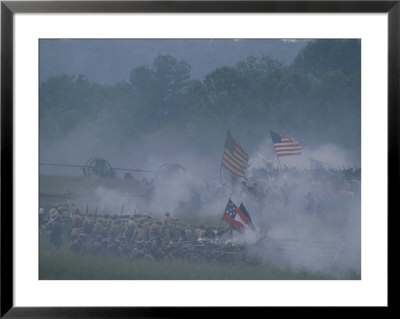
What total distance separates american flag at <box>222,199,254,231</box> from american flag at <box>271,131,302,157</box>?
51 centimetres

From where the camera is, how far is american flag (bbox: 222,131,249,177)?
3223mm

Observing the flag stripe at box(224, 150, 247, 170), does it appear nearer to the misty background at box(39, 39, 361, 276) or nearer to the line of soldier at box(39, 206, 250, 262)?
the misty background at box(39, 39, 361, 276)

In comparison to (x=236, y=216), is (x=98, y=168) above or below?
above

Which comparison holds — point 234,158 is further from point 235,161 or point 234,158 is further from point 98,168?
point 98,168

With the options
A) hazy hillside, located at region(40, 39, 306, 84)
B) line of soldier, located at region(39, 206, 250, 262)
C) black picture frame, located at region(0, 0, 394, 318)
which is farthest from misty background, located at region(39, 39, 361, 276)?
black picture frame, located at region(0, 0, 394, 318)

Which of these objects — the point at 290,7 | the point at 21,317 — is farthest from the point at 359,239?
the point at 21,317

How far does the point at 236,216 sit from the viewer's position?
3.20 m

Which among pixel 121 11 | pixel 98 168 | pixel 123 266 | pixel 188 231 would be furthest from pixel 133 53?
pixel 123 266

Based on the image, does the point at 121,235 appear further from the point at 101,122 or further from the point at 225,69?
the point at 225,69

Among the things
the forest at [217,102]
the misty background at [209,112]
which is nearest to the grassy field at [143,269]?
the misty background at [209,112]

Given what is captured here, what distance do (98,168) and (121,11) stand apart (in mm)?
1156

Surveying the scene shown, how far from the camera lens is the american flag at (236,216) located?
3178mm

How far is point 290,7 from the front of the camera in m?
2.88

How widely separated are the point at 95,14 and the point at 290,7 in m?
1.36
